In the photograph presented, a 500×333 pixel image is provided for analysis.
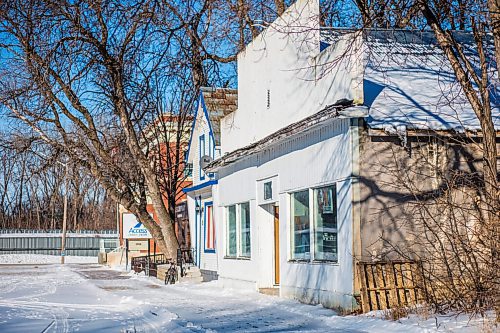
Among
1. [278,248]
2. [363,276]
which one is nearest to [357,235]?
[363,276]

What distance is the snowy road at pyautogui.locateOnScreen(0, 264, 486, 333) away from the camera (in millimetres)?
13680

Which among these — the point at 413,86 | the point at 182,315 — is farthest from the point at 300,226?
the point at 413,86

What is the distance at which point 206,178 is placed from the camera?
94.9 ft

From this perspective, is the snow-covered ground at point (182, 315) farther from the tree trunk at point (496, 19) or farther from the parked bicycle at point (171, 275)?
the tree trunk at point (496, 19)

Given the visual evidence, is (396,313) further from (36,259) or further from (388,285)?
(36,259)

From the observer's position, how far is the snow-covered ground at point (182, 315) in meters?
12.9

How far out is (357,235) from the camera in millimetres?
14789

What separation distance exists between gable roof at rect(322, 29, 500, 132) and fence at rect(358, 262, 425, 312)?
263 centimetres

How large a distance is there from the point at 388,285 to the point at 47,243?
61018 millimetres

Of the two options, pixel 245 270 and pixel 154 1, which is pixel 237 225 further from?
pixel 154 1

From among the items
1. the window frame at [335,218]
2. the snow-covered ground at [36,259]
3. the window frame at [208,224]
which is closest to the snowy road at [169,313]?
the window frame at [335,218]

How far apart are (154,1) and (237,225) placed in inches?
286

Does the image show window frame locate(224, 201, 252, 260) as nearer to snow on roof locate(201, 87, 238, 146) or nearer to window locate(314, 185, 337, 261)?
snow on roof locate(201, 87, 238, 146)

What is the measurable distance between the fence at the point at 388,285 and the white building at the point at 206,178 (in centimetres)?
1268
